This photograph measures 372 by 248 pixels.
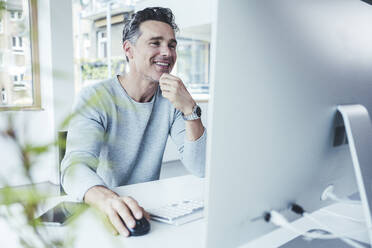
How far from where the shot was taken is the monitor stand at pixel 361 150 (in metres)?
0.58

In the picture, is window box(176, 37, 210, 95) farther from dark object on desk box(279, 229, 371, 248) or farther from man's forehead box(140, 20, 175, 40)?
dark object on desk box(279, 229, 371, 248)

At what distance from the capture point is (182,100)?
3.71 feet

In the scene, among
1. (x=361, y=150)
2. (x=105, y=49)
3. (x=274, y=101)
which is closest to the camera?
(x=274, y=101)

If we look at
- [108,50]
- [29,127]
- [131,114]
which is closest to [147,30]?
[131,114]

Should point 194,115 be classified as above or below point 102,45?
below

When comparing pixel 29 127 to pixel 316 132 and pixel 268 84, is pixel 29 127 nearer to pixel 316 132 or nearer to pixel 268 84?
pixel 268 84

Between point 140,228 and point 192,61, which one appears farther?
point 192,61

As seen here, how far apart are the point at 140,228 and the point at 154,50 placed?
2.97 feet

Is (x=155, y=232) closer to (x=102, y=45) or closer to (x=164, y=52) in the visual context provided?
(x=164, y=52)

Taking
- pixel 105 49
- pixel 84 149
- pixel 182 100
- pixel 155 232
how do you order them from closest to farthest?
1. pixel 155 232
2. pixel 84 149
3. pixel 182 100
4. pixel 105 49

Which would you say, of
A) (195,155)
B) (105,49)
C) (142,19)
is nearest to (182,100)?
(195,155)

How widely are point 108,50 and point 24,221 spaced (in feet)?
14.3

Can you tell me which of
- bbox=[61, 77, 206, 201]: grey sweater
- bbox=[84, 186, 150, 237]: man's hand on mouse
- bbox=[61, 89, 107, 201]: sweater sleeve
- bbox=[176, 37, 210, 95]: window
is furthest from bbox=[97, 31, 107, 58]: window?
bbox=[84, 186, 150, 237]: man's hand on mouse

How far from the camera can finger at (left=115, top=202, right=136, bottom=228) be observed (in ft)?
2.20
